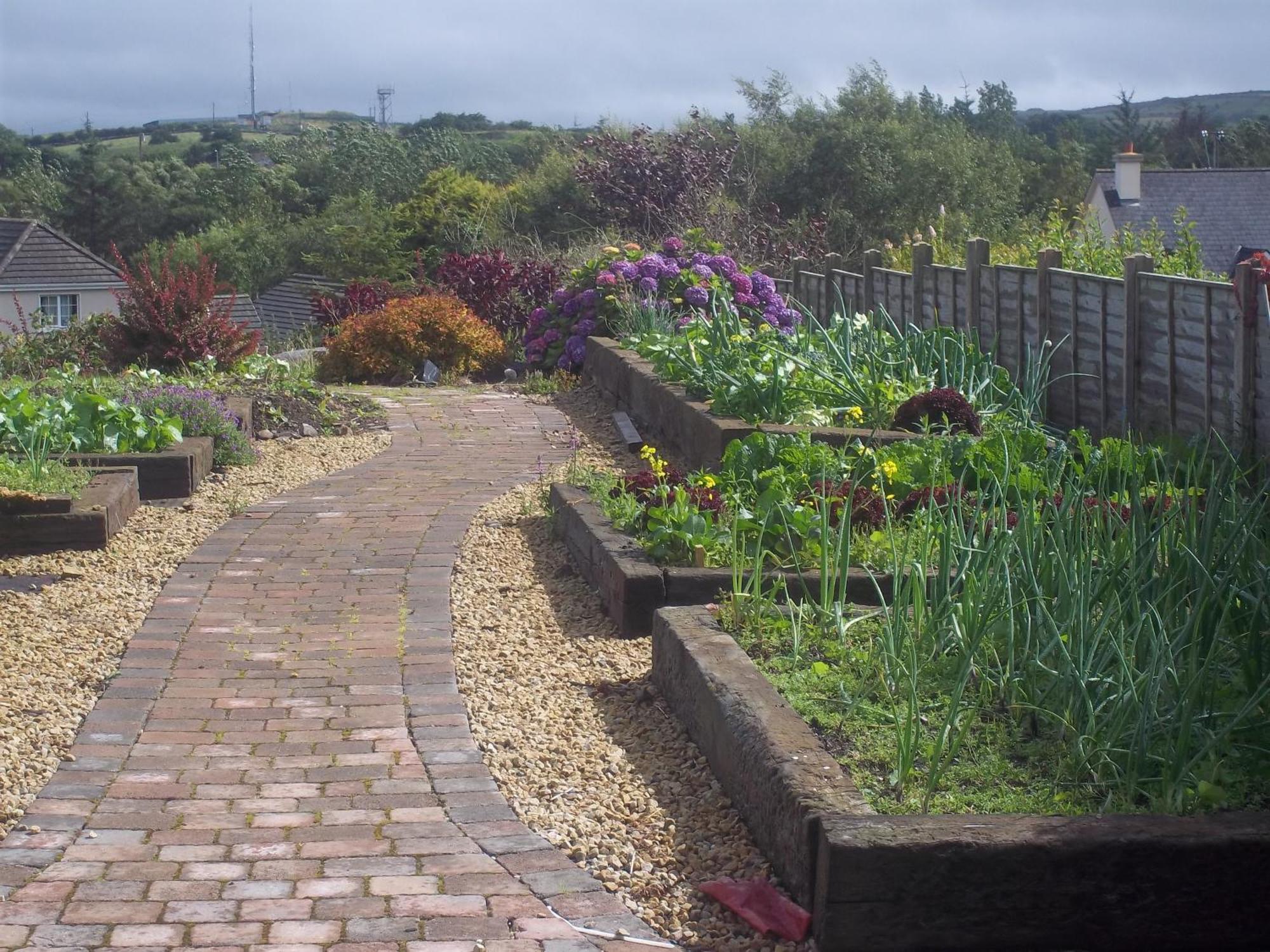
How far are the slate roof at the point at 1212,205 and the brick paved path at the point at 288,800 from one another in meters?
31.8

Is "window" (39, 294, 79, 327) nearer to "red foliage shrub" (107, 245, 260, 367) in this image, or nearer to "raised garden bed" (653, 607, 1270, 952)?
"red foliage shrub" (107, 245, 260, 367)

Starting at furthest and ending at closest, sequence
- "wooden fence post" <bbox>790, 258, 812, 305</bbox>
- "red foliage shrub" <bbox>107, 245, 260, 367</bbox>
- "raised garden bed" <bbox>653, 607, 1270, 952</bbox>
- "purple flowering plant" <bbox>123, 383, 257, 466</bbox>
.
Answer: "wooden fence post" <bbox>790, 258, 812, 305</bbox>, "red foliage shrub" <bbox>107, 245, 260, 367</bbox>, "purple flowering plant" <bbox>123, 383, 257, 466</bbox>, "raised garden bed" <bbox>653, 607, 1270, 952</bbox>

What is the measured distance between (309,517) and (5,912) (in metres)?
4.47

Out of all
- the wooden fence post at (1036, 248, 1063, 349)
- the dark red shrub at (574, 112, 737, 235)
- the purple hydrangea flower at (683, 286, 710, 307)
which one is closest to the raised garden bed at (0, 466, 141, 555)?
the wooden fence post at (1036, 248, 1063, 349)

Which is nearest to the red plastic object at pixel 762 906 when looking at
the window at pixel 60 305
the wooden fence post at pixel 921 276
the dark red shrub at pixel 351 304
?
the wooden fence post at pixel 921 276

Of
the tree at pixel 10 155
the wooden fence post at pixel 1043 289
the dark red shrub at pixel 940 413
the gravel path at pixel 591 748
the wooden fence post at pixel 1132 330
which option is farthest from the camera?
the tree at pixel 10 155

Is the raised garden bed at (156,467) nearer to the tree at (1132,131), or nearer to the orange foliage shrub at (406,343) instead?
the orange foliage shrub at (406,343)

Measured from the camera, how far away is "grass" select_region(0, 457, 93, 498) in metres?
6.82

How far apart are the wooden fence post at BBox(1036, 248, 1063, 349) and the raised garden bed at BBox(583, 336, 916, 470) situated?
257cm

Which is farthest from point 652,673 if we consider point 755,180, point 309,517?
point 755,180

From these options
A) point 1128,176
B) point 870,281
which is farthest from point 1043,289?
point 1128,176

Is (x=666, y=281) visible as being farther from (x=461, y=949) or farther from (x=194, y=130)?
(x=194, y=130)

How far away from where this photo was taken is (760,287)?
46.7 ft

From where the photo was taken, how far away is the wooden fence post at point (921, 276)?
39.3ft
